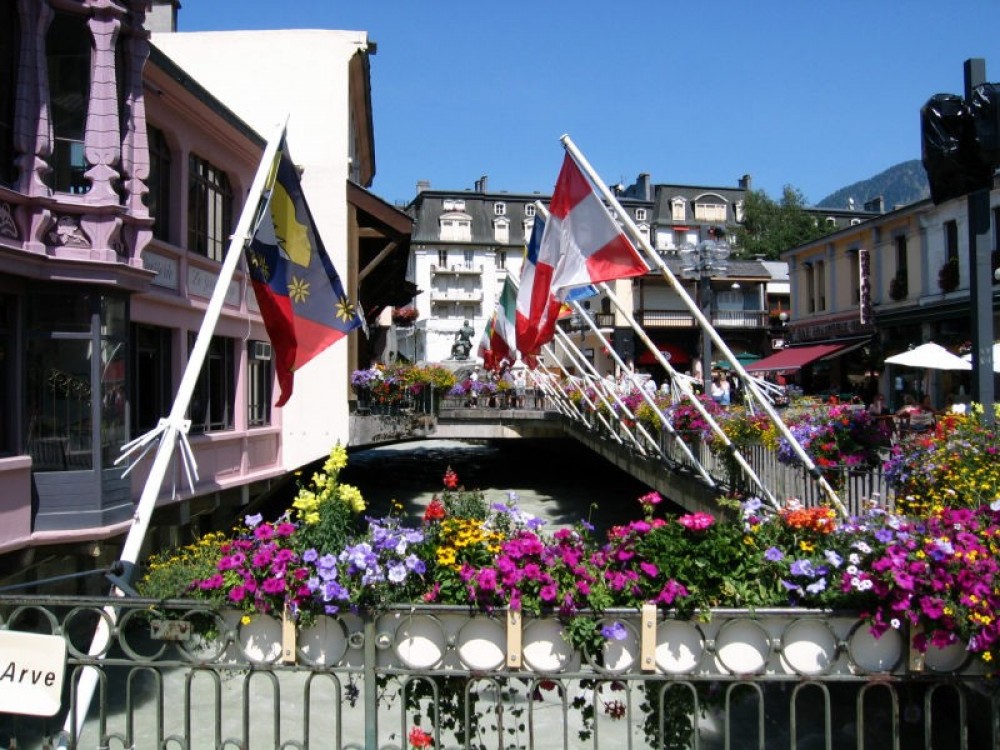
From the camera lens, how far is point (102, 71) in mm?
9648

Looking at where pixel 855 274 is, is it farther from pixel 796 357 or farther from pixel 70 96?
pixel 70 96

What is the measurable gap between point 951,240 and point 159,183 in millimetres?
28687

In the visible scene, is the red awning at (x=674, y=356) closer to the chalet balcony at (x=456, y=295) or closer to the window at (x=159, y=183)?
the chalet balcony at (x=456, y=295)

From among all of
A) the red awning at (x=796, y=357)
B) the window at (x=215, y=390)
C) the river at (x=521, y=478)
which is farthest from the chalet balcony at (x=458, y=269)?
the window at (x=215, y=390)

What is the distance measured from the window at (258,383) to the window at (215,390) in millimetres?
694

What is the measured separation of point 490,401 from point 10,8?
22.0 metres

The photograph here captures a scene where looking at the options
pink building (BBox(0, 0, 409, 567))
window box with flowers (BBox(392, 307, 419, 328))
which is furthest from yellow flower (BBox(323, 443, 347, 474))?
window box with flowers (BBox(392, 307, 419, 328))

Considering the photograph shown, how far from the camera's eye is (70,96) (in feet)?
32.1

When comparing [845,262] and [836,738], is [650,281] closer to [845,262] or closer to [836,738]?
[845,262]

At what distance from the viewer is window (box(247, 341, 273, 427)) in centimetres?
1594

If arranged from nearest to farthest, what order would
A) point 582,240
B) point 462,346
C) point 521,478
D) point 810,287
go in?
point 582,240 < point 521,478 < point 462,346 < point 810,287

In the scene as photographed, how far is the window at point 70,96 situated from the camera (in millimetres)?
9664

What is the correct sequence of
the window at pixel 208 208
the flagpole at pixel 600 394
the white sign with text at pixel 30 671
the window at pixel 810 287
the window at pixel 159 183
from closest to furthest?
1. the white sign with text at pixel 30 671
2. the window at pixel 159 183
3. the window at pixel 208 208
4. the flagpole at pixel 600 394
5. the window at pixel 810 287

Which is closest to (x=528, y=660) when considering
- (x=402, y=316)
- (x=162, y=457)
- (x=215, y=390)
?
(x=162, y=457)
